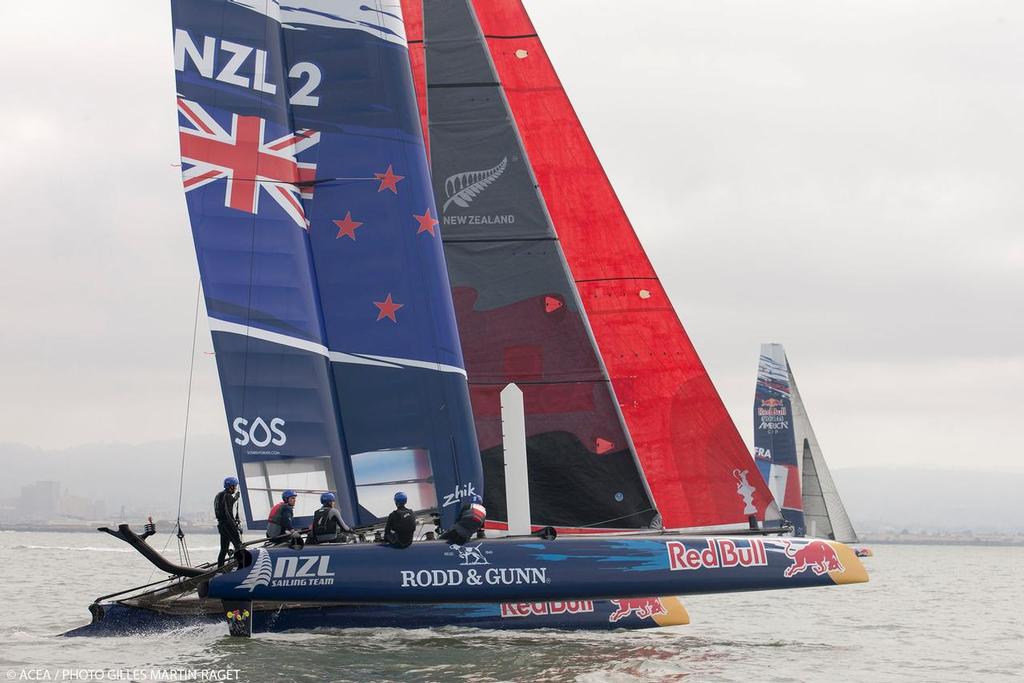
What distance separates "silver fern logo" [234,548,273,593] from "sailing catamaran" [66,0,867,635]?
31 millimetres

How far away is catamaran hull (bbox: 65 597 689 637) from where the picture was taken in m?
13.6

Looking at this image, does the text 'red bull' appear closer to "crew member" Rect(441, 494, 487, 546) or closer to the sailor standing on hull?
"crew member" Rect(441, 494, 487, 546)

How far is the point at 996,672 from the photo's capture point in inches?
583

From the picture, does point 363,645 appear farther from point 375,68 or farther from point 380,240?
point 375,68

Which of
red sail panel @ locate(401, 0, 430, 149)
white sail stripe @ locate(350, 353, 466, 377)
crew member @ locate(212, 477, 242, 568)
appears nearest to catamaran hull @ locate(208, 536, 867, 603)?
crew member @ locate(212, 477, 242, 568)

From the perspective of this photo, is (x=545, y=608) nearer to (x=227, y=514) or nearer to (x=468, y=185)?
(x=227, y=514)

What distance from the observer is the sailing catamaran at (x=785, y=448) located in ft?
143

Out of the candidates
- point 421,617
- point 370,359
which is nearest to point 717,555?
point 421,617

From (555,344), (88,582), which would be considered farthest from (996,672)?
(88,582)

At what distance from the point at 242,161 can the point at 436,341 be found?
3.01 metres

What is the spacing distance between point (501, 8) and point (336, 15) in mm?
3127

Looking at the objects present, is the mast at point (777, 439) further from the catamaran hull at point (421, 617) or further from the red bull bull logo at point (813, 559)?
the red bull bull logo at point (813, 559)

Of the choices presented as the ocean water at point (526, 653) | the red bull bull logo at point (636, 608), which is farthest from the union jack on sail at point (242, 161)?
the red bull bull logo at point (636, 608)

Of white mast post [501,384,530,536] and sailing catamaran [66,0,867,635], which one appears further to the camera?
white mast post [501,384,530,536]
